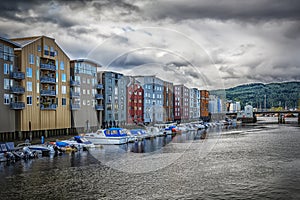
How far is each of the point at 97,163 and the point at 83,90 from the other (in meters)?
33.5

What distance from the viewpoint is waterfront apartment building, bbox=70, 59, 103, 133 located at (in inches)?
2443

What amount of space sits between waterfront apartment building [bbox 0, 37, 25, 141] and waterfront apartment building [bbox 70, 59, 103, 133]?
45.7ft

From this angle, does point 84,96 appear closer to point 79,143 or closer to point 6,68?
point 6,68

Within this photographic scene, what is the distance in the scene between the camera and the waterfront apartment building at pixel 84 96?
204 ft

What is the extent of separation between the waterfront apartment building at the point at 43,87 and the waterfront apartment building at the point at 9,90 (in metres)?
0.86

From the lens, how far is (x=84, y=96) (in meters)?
65.4

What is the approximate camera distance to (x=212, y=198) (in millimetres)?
20672

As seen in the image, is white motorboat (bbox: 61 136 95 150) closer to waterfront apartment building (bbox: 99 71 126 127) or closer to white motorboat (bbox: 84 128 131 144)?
white motorboat (bbox: 84 128 131 144)

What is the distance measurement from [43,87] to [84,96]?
11772mm

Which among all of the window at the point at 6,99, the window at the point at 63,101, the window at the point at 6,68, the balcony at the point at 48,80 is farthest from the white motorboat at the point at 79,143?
the window at the point at 6,68

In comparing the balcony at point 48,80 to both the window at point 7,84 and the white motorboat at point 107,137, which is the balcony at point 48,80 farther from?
the white motorboat at point 107,137

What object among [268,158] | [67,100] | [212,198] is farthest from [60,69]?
[212,198]

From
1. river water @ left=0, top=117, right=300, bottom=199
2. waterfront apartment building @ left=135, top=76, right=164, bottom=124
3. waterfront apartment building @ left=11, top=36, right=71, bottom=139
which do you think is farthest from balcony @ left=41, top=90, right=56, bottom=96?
river water @ left=0, top=117, right=300, bottom=199

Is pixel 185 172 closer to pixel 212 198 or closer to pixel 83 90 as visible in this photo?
pixel 212 198
